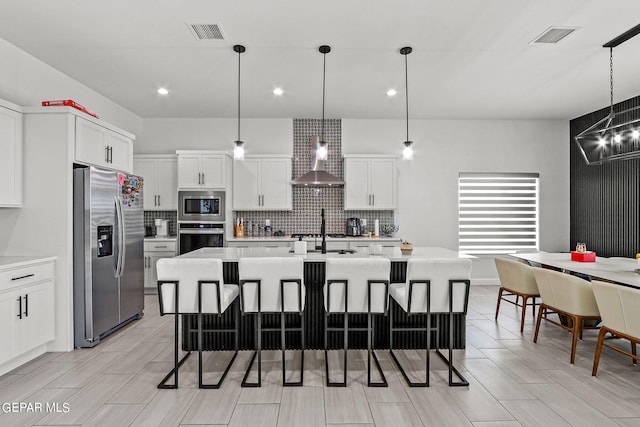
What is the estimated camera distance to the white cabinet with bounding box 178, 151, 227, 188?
19.1ft

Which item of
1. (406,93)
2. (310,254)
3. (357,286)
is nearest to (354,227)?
(406,93)

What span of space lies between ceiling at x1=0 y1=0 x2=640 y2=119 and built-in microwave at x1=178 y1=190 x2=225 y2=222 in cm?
142

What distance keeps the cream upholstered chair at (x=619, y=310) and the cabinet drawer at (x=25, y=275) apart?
478 cm

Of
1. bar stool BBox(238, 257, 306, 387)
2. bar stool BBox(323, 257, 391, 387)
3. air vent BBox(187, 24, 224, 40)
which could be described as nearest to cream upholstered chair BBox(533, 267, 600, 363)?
bar stool BBox(323, 257, 391, 387)

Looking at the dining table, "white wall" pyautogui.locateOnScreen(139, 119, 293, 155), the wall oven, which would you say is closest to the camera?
the dining table

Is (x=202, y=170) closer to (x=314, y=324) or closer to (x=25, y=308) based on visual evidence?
(x=25, y=308)

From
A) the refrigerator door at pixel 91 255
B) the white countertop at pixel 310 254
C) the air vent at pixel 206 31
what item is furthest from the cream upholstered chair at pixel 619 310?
the refrigerator door at pixel 91 255

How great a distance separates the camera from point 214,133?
6363 millimetres

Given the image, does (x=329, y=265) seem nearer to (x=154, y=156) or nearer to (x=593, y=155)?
(x=593, y=155)

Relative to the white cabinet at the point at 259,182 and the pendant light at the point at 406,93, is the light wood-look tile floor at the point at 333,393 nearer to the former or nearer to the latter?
the pendant light at the point at 406,93

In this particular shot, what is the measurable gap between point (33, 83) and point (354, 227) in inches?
184

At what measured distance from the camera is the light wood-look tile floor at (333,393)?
2.35 metres

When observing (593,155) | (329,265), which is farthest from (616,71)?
(329,265)

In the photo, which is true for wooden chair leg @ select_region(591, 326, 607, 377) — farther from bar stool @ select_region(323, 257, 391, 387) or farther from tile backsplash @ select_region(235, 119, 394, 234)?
tile backsplash @ select_region(235, 119, 394, 234)
